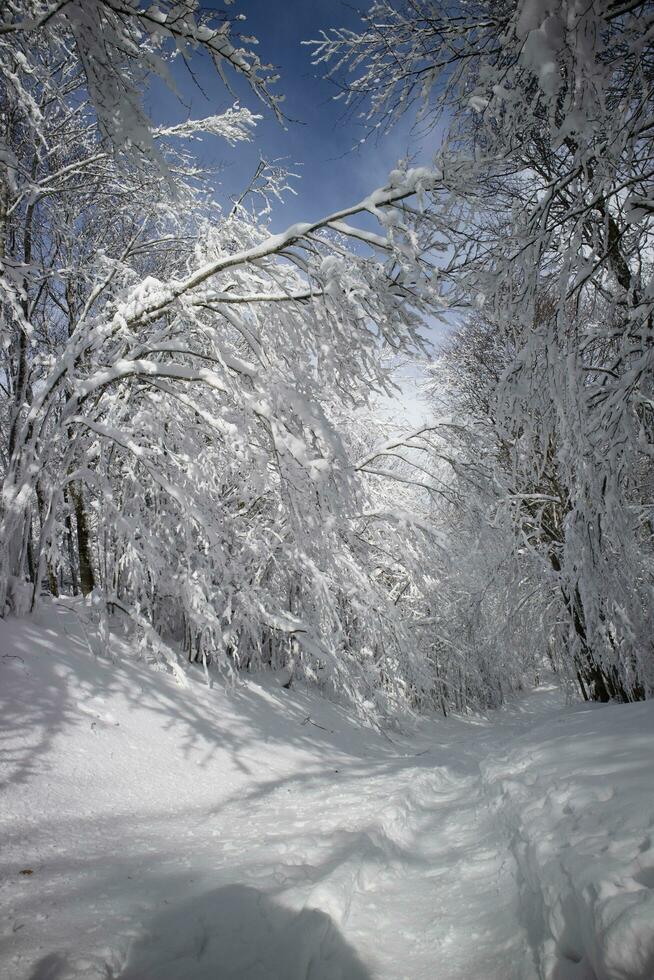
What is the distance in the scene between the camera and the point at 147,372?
4.34 m

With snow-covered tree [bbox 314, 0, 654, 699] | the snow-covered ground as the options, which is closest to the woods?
snow-covered tree [bbox 314, 0, 654, 699]

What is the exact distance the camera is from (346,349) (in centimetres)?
435

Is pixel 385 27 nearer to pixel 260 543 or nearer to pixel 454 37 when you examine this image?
pixel 454 37

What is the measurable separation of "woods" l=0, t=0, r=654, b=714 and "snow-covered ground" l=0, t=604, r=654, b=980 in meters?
1.17

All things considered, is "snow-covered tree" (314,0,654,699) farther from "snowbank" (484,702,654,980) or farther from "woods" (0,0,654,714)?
"snowbank" (484,702,654,980)

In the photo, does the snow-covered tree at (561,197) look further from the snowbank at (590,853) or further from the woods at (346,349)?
the snowbank at (590,853)

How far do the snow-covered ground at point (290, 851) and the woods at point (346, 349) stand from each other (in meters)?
1.17

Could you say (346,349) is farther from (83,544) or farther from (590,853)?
(83,544)

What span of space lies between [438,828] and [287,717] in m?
3.65

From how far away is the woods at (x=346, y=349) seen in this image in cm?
256

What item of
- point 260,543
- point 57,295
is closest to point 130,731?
point 260,543

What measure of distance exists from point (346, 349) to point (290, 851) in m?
3.81

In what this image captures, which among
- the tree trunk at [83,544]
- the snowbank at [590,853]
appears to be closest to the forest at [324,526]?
the snowbank at [590,853]

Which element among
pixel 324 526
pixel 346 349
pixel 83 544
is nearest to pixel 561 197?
pixel 346 349
